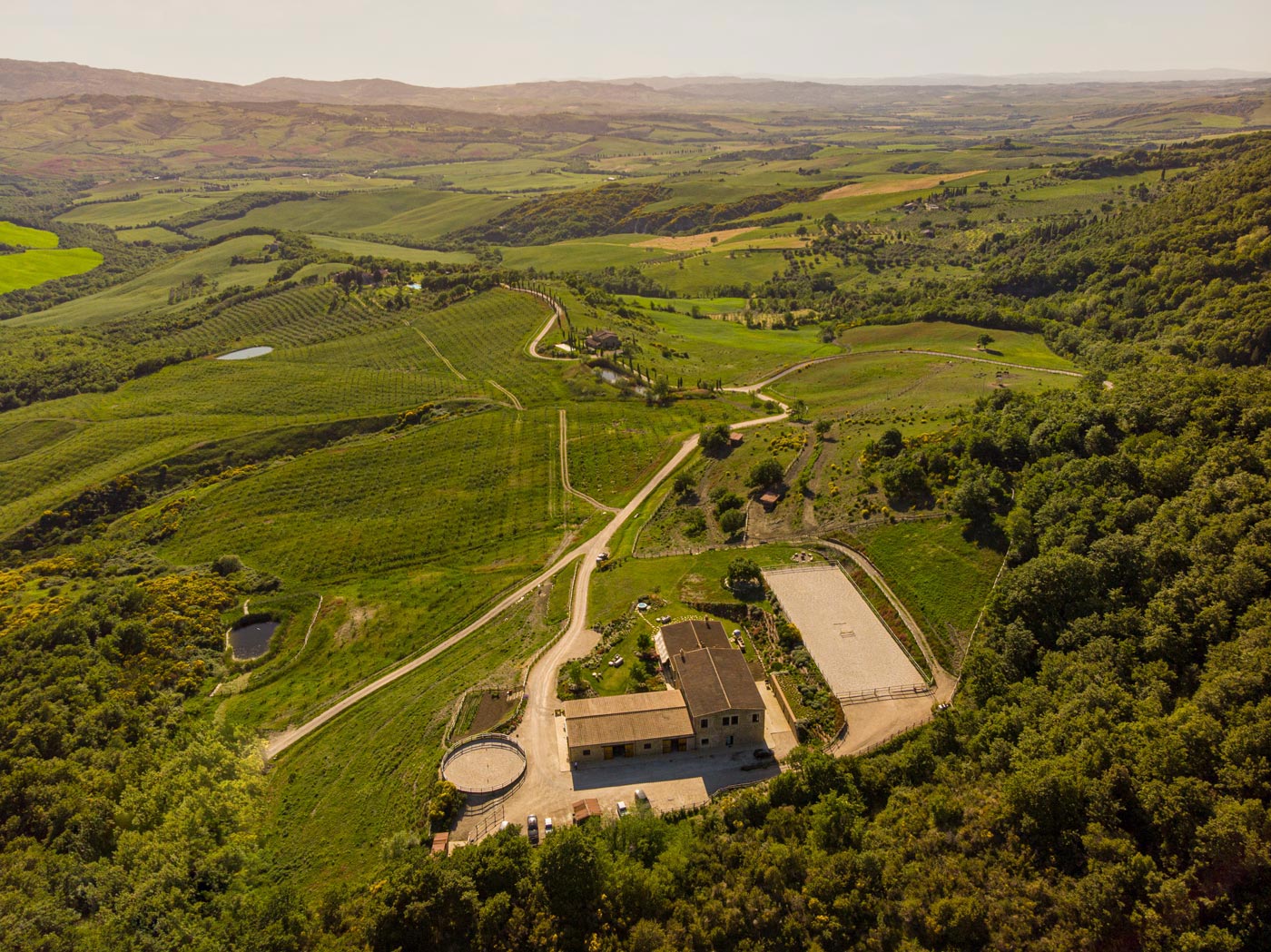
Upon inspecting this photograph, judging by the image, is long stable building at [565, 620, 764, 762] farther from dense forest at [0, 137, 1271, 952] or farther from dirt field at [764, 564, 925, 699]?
dirt field at [764, 564, 925, 699]

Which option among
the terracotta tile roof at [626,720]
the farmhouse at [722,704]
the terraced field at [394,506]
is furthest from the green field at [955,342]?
the terracotta tile roof at [626,720]

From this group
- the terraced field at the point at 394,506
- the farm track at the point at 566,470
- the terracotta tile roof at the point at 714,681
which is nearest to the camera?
the terracotta tile roof at the point at 714,681

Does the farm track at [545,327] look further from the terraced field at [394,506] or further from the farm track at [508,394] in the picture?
the terraced field at [394,506]

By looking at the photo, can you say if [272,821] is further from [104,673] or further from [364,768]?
[104,673]

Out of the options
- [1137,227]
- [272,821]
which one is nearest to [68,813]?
Result: [272,821]

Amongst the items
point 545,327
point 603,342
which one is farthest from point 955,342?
point 545,327

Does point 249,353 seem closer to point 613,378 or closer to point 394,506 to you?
point 394,506
